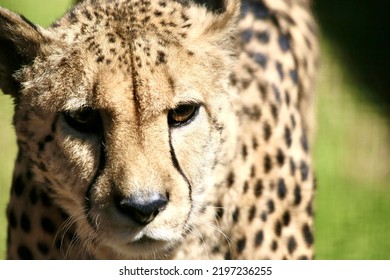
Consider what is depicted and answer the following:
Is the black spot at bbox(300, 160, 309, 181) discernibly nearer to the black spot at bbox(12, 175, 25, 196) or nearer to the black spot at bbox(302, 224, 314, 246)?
the black spot at bbox(302, 224, 314, 246)

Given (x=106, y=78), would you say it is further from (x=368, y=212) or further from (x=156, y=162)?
(x=368, y=212)

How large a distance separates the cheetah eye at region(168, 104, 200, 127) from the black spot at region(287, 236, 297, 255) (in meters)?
0.53

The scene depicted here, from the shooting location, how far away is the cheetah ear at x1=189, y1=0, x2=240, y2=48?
6.29 ft

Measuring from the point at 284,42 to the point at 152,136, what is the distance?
2.23 feet

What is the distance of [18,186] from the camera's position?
198 centimetres

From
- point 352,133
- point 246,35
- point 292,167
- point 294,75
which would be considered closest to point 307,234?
point 292,167

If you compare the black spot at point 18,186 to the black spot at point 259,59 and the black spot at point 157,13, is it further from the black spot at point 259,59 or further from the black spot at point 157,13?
the black spot at point 259,59

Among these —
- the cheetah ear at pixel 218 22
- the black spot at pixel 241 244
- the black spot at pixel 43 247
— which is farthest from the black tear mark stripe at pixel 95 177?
the black spot at pixel 241 244

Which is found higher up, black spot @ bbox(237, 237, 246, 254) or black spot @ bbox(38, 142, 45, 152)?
black spot @ bbox(38, 142, 45, 152)

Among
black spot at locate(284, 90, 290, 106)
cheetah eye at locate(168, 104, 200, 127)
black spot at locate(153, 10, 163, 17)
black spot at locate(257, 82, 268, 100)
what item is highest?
black spot at locate(153, 10, 163, 17)

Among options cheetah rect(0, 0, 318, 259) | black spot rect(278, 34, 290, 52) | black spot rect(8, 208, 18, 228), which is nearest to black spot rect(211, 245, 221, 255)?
cheetah rect(0, 0, 318, 259)

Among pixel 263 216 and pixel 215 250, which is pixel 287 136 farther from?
pixel 215 250

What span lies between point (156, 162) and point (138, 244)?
0.17 m

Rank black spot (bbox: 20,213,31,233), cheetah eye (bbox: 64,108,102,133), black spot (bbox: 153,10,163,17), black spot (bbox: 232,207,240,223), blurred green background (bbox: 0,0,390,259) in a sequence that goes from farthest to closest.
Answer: blurred green background (bbox: 0,0,390,259) → black spot (bbox: 232,207,240,223) → black spot (bbox: 20,213,31,233) → black spot (bbox: 153,10,163,17) → cheetah eye (bbox: 64,108,102,133)
